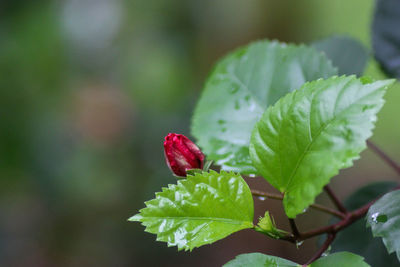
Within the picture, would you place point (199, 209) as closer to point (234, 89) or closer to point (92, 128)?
point (234, 89)

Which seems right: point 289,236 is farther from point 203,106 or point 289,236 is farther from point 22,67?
point 22,67

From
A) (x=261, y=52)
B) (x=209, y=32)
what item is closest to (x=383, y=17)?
(x=261, y=52)

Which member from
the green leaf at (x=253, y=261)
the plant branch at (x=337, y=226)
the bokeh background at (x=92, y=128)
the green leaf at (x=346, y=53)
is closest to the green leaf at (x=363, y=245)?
the plant branch at (x=337, y=226)

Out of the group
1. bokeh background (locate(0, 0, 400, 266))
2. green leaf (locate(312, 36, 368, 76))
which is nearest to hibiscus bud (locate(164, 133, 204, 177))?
green leaf (locate(312, 36, 368, 76))

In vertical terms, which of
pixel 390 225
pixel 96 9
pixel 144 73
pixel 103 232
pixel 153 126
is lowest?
pixel 390 225

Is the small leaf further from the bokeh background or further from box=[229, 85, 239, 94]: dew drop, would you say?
the bokeh background

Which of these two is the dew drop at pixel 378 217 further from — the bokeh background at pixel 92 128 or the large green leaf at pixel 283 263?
the bokeh background at pixel 92 128

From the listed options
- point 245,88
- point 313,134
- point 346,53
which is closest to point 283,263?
point 313,134
